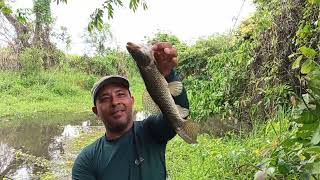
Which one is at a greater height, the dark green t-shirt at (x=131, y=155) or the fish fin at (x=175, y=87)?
the fish fin at (x=175, y=87)

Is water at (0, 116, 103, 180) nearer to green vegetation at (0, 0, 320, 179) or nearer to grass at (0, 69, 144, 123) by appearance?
green vegetation at (0, 0, 320, 179)

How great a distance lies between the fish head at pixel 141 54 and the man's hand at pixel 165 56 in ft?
0.26

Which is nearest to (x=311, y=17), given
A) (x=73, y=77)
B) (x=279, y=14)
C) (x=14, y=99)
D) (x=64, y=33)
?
(x=279, y=14)

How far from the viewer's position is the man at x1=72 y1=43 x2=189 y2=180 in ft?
8.22

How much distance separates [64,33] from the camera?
797 inches

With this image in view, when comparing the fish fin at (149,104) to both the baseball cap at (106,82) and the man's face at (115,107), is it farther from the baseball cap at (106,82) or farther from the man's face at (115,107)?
the baseball cap at (106,82)

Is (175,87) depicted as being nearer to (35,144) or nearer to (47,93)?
(35,144)

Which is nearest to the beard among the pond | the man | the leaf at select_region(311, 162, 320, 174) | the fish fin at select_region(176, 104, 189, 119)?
the man

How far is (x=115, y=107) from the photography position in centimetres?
252

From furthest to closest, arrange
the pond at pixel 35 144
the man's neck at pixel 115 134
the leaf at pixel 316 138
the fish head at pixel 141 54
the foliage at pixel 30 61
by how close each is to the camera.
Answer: the foliage at pixel 30 61, the pond at pixel 35 144, the man's neck at pixel 115 134, the fish head at pixel 141 54, the leaf at pixel 316 138

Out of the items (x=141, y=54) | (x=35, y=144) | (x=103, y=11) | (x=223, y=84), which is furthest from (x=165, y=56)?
(x=35, y=144)

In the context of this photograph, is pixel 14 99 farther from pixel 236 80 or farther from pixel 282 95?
pixel 282 95

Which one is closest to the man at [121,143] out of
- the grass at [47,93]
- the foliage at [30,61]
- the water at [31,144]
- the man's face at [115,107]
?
the man's face at [115,107]

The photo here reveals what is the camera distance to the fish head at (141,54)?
5.87 feet
